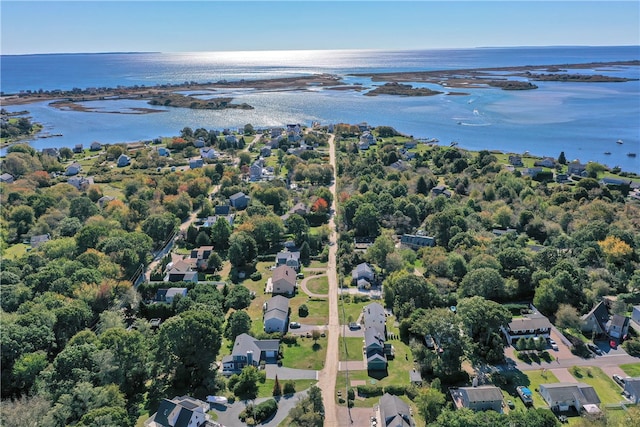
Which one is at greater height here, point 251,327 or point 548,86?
point 548,86

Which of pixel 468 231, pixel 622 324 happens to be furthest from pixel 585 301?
pixel 468 231

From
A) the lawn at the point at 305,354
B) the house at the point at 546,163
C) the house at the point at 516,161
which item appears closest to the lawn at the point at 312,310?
the lawn at the point at 305,354

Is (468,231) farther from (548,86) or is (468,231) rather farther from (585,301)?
(548,86)

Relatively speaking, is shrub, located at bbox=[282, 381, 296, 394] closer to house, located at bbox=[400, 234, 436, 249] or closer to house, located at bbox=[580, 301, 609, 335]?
house, located at bbox=[580, 301, 609, 335]

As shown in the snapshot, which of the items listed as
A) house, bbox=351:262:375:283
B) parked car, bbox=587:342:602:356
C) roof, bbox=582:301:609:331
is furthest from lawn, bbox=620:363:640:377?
house, bbox=351:262:375:283

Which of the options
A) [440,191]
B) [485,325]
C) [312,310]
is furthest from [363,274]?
[440,191]

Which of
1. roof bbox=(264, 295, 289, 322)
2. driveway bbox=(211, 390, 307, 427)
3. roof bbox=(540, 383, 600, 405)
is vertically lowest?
driveway bbox=(211, 390, 307, 427)
